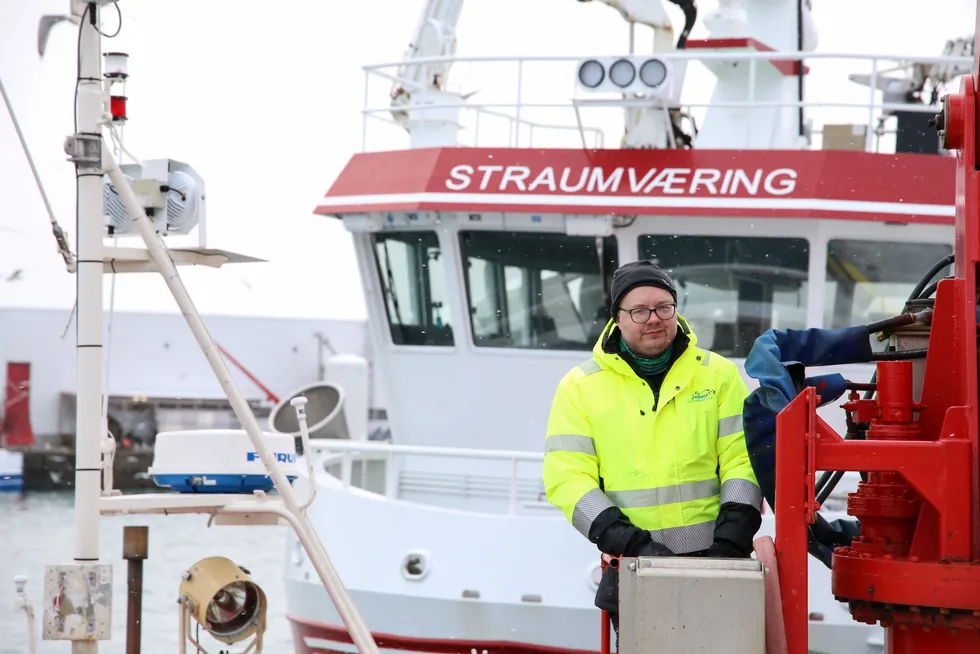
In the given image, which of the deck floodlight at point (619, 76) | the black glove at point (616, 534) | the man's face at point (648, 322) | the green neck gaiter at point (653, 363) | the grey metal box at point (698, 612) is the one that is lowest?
the grey metal box at point (698, 612)

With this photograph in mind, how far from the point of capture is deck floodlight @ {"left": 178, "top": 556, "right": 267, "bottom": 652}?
4.40 metres

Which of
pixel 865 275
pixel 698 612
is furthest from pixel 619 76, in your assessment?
pixel 698 612

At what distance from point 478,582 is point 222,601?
275cm

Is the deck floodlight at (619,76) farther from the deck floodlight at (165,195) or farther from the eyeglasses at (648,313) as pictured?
the eyeglasses at (648,313)

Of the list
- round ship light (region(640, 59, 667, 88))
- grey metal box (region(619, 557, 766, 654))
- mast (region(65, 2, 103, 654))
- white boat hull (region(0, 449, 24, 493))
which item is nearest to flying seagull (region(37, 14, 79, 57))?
mast (region(65, 2, 103, 654))

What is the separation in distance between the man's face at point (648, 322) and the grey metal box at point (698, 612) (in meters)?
0.79

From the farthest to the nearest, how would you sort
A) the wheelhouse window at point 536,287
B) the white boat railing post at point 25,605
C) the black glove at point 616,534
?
the wheelhouse window at point 536,287 < the white boat railing post at point 25,605 < the black glove at point 616,534

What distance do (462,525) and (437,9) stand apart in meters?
4.23

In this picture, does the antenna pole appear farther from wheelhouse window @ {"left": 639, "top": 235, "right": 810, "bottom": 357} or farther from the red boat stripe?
wheelhouse window @ {"left": 639, "top": 235, "right": 810, "bottom": 357}

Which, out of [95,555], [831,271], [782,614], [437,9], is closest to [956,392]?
[782,614]

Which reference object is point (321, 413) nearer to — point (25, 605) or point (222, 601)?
point (222, 601)

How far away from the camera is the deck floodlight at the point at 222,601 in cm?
440

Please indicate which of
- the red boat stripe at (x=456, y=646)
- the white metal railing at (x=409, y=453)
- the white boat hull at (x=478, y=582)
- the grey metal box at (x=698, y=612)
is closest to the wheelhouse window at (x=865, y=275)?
the white boat hull at (x=478, y=582)

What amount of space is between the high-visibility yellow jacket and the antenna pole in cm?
131
